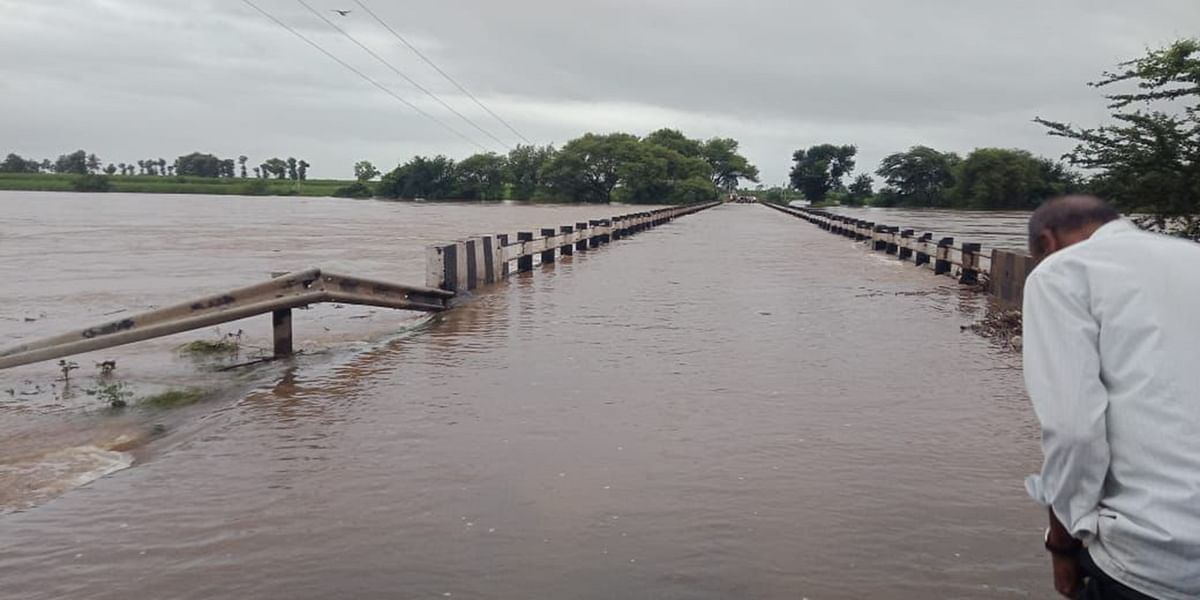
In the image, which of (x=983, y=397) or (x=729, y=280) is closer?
(x=983, y=397)

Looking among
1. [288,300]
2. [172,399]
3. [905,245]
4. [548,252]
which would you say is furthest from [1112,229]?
[905,245]

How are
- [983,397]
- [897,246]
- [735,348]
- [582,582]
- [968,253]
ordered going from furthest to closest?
1. [897,246]
2. [968,253]
3. [735,348]
4. [983,397]
5. [582,582]

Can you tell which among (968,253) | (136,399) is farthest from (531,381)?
(968,253)

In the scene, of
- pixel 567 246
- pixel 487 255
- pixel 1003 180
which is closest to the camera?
pixel 487 255

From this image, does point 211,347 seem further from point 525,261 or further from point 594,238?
point 594,238

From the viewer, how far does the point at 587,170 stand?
435 feet

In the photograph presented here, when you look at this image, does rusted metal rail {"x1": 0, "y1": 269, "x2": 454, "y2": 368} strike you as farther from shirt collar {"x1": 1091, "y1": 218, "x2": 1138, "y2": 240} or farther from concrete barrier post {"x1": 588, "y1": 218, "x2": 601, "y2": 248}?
concrete barrier post {"x1": 588, "y1": 218, "x2": 601, "y2": 248}

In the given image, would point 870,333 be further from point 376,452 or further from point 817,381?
point 376,452

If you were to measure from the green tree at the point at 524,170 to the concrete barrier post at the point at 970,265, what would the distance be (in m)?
119

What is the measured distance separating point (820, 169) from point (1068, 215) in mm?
167054

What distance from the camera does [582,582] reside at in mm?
4238

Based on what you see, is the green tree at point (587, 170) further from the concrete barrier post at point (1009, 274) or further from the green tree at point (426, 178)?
the concrete barrier post at point (1009, 274)

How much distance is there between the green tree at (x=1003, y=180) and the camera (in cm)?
10738

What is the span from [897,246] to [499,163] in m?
111
